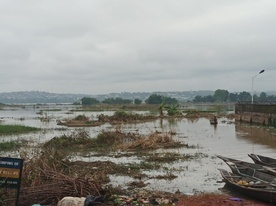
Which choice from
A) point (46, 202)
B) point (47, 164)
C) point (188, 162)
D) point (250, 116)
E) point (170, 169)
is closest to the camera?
point (46, 202)

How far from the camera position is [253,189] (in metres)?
10.3

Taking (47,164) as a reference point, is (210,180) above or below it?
below

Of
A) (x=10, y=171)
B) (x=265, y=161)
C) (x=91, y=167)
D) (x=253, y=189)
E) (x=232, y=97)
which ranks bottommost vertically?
(x=91, y=167)

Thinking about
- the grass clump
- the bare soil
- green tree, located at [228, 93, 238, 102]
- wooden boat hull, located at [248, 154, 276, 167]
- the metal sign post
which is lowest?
the bare soil

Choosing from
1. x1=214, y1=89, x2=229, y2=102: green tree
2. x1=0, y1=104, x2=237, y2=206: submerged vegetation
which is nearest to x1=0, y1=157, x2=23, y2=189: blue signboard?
x1=0, y1=104, x2=237, y2=206: submerged vegetation

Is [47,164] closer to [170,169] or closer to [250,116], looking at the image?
[170,169]

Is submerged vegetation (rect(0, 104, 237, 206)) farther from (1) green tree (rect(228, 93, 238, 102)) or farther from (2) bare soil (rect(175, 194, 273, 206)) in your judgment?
(1) green tree (rect(228, 93, 238, 102))

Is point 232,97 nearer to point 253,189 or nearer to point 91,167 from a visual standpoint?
point 91,167

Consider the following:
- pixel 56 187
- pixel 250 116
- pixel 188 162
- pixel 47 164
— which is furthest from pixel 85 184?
pixel 250 116

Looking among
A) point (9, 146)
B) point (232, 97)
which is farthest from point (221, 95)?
point (9, 146)

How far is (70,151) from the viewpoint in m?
20.5

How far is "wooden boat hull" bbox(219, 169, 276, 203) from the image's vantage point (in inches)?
389

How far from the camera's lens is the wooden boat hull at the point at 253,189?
9.88 metres

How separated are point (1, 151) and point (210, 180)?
40.6 feet
